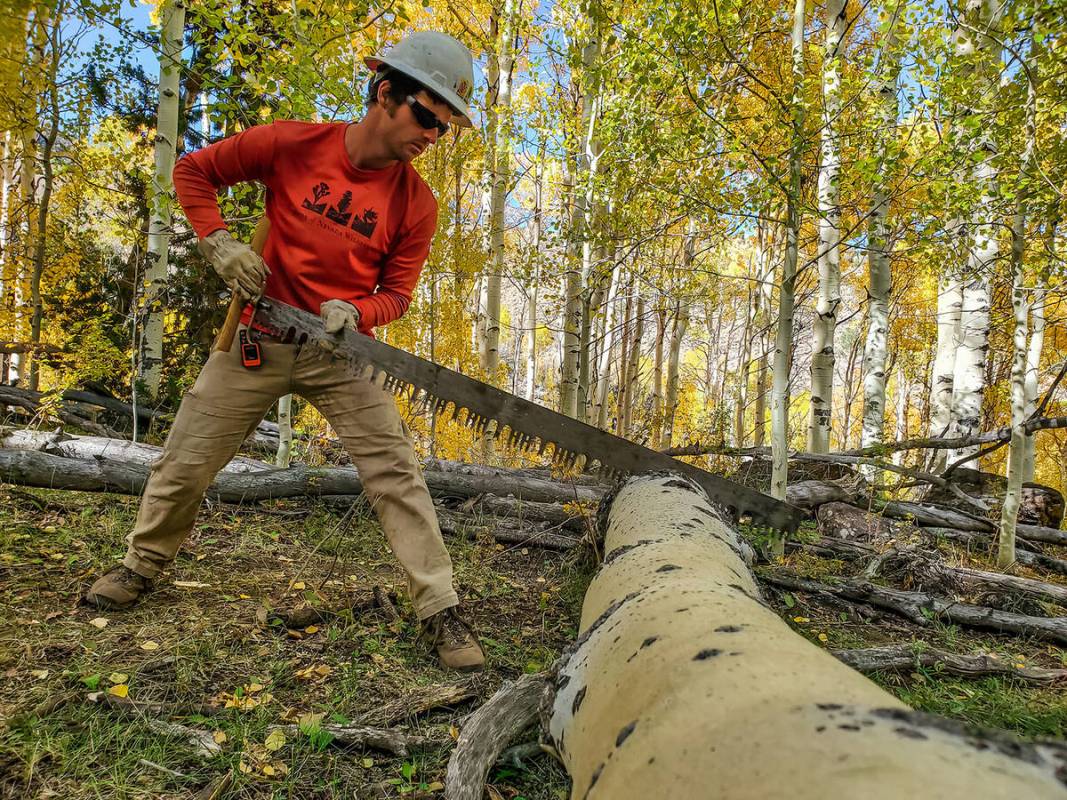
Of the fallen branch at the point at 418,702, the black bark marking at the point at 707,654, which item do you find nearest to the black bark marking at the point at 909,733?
the black bark marking at the point at 707,654

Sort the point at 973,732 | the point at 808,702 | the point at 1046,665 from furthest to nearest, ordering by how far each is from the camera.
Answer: the point at 1046,665
the point at 808,702
the point at 973,732

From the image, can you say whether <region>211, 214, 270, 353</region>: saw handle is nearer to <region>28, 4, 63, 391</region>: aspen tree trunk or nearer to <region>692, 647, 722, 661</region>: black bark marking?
<region>692, 647, 722, 661</region>: black bark marking

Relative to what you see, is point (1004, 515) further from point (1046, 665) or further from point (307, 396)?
point (307, 396)

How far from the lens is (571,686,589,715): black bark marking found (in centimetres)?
139

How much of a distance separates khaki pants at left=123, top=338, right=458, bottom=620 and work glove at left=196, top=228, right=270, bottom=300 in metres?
0.26

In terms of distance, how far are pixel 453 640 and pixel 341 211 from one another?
1.98 metres

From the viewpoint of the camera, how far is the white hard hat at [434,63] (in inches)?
97.5

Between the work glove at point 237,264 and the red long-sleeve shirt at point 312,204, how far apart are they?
11 centimetres

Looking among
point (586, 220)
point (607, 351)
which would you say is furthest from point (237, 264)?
point (607, 351)

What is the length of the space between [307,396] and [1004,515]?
505 centimetres

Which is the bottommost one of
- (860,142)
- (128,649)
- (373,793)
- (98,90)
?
(373,793)

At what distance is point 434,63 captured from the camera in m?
2.52

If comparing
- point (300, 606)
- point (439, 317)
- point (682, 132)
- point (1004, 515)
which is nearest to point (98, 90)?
point (439, 317)

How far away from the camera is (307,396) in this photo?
2812 millimetres
